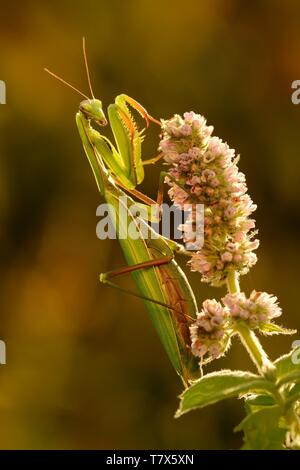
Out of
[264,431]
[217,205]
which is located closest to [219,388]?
[264,431]

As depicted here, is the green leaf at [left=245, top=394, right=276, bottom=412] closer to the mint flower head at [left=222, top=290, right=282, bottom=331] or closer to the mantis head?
the mint flower head at [left=222, top=290, right=282, bottom=331]

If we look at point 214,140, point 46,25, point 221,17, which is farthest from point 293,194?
point 214,140

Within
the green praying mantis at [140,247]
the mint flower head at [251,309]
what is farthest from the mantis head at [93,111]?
the mint flower head at [251,309]

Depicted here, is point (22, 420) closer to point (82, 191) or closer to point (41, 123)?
point (82, 191)

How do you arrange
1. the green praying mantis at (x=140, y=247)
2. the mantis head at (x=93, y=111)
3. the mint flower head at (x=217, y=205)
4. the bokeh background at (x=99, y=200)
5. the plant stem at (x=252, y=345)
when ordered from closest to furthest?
1. the plant stem at (x=252, y=345)
2. the mint flower head at (x=217, y=205)
3. the green praying mantis at (x=140, y=247)
4. the mantis head at (x=93, y=111)
5. the bokeh background at (x=99, y=200)

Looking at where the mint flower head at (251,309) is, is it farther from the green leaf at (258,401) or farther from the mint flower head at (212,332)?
the green leaf at (258,401)
